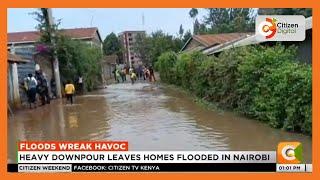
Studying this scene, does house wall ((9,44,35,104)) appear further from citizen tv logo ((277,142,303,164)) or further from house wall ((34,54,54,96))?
citizen tv logo ((277,142,303,164))

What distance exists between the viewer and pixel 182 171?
21.9ft

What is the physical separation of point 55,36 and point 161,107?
7.18 m

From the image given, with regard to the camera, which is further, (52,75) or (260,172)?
(52,75)

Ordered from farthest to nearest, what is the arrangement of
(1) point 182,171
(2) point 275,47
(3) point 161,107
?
1. (3) point 161,107
2. (2) point 275,47
3. (1) point 182,171

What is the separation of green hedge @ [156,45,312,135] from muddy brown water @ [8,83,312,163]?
1.02 feet

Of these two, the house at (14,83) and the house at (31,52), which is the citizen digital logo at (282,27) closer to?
the house at (31,52)

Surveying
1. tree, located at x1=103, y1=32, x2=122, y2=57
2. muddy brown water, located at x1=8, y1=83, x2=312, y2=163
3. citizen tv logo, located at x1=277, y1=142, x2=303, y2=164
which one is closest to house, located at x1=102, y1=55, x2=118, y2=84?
tree, located at x1=103, y1=32, x2=122, y2=57

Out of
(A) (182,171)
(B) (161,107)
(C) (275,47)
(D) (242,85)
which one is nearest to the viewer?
(A) (182,171)

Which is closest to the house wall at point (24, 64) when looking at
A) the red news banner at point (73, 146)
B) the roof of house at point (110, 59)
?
the red news banner at point (73, 146)

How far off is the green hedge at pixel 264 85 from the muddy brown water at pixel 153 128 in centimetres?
31

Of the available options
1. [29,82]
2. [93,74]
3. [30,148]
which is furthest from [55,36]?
[30,148]

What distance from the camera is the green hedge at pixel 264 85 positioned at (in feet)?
31.8

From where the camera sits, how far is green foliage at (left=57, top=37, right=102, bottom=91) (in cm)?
2220

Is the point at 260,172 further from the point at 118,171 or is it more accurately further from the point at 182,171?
the point at 118,171
